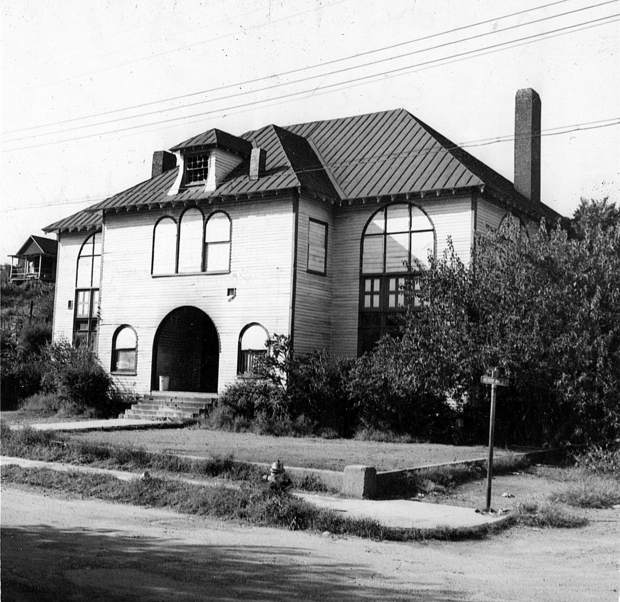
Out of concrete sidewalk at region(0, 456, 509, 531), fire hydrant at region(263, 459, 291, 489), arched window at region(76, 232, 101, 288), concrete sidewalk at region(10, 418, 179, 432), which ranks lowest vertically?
concrete sidewalk at region(0, 456, 509, 531)

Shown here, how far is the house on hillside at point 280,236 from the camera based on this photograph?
27734mm

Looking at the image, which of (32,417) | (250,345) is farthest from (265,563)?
(32,417)

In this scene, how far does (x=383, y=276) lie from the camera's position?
28531 millimetres

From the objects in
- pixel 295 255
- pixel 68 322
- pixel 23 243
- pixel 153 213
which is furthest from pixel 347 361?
pixel 23 243

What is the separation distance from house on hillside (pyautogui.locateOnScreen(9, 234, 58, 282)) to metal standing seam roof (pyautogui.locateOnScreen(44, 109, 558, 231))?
37282 mm

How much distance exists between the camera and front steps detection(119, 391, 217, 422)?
2741 centimetres

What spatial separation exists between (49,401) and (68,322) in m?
6.33

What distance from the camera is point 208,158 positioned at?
3006 centimetres

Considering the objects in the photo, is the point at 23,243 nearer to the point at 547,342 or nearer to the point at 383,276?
the point at 383,276

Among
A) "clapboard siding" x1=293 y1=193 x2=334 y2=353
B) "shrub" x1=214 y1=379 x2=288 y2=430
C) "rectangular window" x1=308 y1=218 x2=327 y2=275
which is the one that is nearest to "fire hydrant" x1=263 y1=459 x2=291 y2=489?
"shrub" x1=214 y1=379 x2=288 y2=430

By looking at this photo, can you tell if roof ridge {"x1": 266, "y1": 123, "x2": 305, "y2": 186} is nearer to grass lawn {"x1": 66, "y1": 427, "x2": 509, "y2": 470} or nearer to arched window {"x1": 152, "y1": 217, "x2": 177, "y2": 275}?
arched window {"x1": 152, "y1": 217, "x2": 177, "y2": 275}

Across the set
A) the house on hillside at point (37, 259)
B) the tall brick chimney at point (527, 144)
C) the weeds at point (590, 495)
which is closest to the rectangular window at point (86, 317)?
the tall brick chimney at point (527, 144)

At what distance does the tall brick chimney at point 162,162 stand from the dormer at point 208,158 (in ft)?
13.4

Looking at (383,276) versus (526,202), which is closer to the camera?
(383,276)
